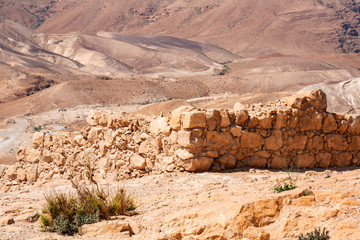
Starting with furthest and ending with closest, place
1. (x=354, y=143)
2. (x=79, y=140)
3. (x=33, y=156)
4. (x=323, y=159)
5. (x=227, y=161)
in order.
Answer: (x=33, y=156) < (x=79, y=140) < (x=354, y=143) < (x=323, y=159) < (x=227, y=161)

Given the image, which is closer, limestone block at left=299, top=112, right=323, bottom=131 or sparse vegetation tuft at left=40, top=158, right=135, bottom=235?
sparse vegetation tuft at left=40, top=158, right=135, bottom=235

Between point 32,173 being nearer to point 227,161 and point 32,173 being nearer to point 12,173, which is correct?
point 12,173

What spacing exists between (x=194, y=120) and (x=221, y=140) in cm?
67

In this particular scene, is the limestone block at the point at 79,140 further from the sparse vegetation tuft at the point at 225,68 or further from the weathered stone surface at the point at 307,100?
the sparse vegetation tuft at the point at 225,68

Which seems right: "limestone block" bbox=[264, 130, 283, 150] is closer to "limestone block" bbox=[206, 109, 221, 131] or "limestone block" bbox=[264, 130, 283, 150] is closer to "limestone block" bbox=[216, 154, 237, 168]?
"limestone block" bbox=[216, 154, 237, 168]

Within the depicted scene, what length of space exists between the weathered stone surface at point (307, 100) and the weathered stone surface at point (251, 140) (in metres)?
1.11

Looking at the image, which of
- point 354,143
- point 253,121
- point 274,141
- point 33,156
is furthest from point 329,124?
point 33,156

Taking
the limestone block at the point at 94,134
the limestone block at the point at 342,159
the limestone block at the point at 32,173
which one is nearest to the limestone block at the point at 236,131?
the limestone block at the point at 342,159

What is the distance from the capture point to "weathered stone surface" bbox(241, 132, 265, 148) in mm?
8555

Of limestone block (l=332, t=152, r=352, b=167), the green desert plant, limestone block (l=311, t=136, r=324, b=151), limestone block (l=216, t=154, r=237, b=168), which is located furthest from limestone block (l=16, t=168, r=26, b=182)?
the green desert plant

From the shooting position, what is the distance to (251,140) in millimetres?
8625

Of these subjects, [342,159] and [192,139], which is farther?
[342,159]

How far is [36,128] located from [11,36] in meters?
50.0

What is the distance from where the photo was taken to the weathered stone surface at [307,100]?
9.15 m
